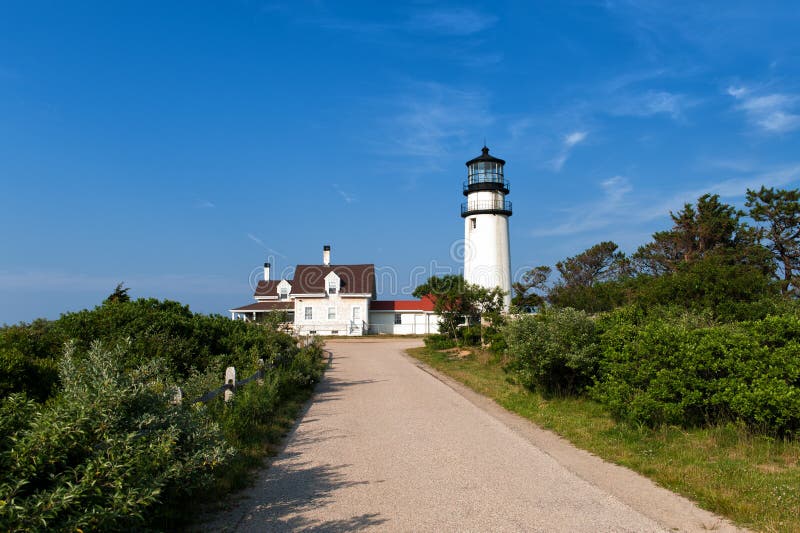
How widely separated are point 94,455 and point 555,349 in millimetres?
9503

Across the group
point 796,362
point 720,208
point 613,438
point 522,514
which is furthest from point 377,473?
point 720,208

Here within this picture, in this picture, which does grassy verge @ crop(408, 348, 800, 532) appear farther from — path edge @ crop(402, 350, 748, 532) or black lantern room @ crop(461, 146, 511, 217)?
black lantern room @ crop(461, 146, 511, 217)

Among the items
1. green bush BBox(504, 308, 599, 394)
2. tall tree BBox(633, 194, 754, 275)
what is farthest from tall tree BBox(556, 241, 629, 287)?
green bush BBox(504, 308, 599, 394)

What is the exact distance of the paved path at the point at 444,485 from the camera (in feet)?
17.2

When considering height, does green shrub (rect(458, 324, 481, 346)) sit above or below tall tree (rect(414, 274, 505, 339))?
below

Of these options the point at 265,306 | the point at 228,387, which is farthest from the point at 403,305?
the point at 228,387

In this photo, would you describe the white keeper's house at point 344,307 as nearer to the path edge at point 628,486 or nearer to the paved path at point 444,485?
the paved path at point 444,485

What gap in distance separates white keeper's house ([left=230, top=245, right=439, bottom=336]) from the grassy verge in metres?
34.9

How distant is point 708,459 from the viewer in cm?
724

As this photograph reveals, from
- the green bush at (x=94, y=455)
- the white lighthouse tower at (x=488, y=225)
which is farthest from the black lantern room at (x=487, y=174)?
the green bush at (x=94, y=455)

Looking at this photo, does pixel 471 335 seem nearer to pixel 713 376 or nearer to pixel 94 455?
pixel 713 376

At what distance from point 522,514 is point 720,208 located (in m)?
35.3

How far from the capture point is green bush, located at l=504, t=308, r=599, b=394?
11.5 meters

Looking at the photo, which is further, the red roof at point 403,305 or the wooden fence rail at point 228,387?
the red roof at point 403,305
